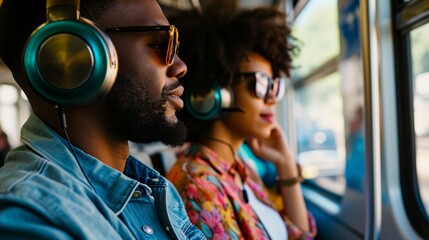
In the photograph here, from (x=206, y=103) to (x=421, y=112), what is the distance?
0.95 meters

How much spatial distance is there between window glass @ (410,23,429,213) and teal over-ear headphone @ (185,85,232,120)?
33.5 inches

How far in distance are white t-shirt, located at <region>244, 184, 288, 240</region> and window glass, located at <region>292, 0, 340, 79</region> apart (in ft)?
3.50

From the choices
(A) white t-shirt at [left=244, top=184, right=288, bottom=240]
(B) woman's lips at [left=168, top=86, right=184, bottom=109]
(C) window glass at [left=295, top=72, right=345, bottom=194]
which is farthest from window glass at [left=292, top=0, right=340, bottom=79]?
(B) woman's lips at [left=168, top=86, right=184, bottom=109]

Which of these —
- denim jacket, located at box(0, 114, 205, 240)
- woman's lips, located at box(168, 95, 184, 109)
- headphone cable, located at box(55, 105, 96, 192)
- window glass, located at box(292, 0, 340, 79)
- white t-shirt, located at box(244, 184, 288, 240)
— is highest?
window glass, located at box(292, 0, 340, 79)

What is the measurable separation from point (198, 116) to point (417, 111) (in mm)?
964

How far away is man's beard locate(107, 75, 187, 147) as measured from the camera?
3.51 feet

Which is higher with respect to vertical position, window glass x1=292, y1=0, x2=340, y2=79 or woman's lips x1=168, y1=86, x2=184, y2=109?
window glass x1=292, y1=0, x2=340, y2=79

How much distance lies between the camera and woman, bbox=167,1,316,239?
1.78m

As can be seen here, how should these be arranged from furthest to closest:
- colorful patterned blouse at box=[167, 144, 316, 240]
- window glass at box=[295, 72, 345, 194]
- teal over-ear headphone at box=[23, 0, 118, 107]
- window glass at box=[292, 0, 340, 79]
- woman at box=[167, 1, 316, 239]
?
window glass at box=[295, 72, 345, 194] < window glass at box=[292, 0, 340, 79] < woman at box=[167, 1, 316, 239] < colorful patterned blouse at box=[167, 144, 316, 240] < teal over-ear headphone at box=[23, 0, 118, 107]

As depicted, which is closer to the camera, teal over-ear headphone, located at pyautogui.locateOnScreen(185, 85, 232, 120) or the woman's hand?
teal over-ear headphone, located at pyautogui.locateOnScreen(185, 85, 232, 120)

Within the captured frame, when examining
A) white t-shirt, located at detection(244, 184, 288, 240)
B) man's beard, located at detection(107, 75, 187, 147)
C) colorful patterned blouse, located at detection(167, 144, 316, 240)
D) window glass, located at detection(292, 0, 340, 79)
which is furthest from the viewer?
window glass, located at detection(292, 0, 340, 79)

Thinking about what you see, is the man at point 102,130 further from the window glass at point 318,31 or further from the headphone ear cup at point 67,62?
the window glass at point 318,31

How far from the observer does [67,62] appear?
869 mm

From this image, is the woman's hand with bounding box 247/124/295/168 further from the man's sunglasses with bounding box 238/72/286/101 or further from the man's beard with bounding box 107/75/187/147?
the man's beard with bounding box 107/75/187/147
